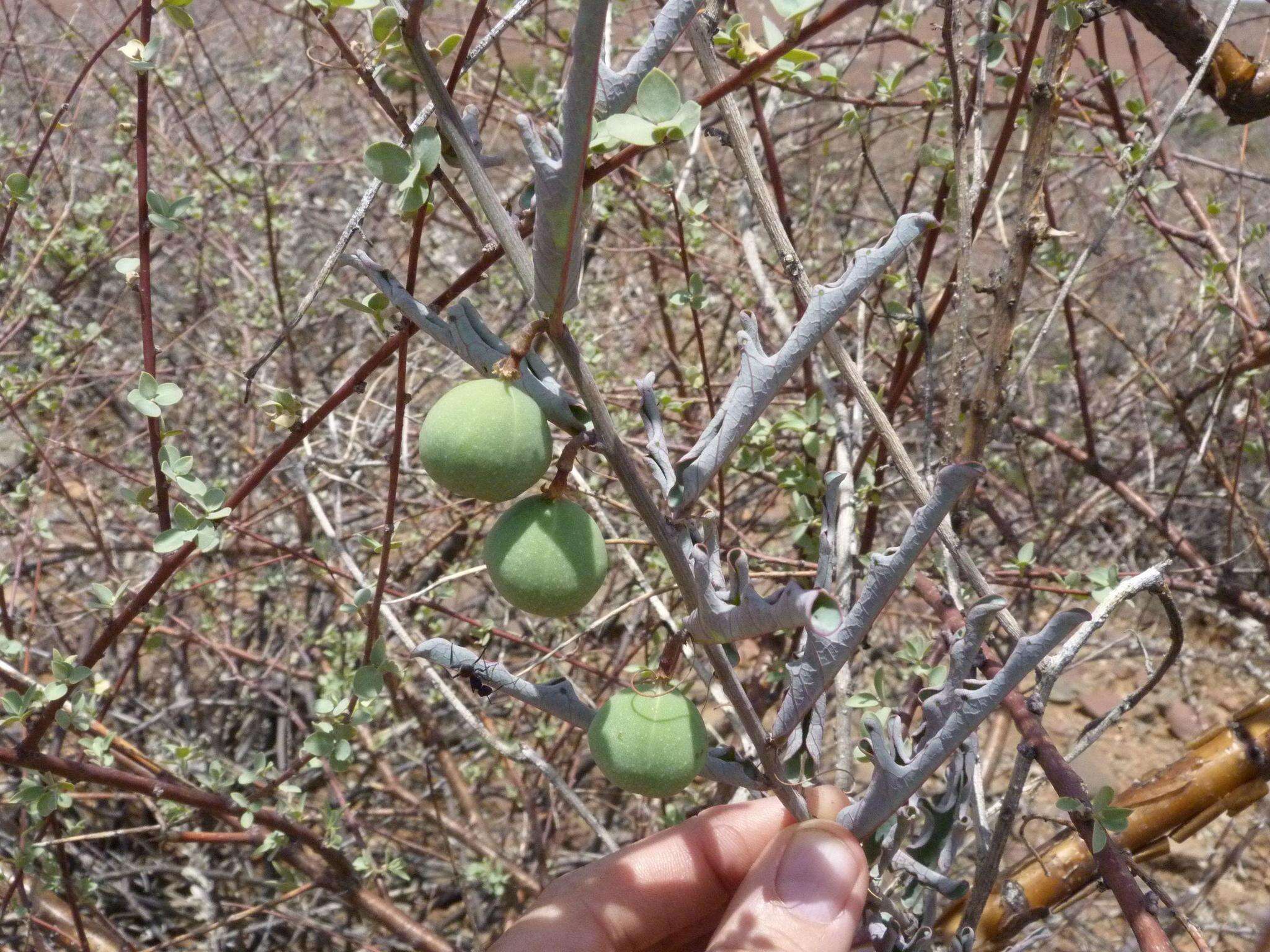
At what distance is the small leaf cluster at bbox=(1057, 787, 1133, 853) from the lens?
1.12m

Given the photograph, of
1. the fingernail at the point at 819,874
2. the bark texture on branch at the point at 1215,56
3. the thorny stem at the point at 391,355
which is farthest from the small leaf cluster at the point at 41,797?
the bark texture on branch at the point at 1215,56

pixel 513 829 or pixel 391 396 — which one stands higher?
pixel 391 396

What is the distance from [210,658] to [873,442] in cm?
249

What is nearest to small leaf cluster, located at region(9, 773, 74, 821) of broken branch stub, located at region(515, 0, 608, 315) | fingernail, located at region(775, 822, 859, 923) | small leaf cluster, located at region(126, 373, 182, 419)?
small leaf cluster, located at region(126, 373, 182, 419)

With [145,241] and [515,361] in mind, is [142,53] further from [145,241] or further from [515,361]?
[515,361]

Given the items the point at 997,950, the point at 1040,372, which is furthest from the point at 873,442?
the point at 1040,372

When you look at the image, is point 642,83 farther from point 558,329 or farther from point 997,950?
point 997,950

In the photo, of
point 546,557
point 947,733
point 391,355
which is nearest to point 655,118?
point 546,557

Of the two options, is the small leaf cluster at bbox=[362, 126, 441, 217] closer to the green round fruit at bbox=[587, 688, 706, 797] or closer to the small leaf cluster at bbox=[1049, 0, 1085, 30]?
the green round fruit at bbox=[587, 688, 706, 797]

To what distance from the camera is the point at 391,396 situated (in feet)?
10.6

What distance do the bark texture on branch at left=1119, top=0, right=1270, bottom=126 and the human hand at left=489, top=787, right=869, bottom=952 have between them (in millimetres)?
1367

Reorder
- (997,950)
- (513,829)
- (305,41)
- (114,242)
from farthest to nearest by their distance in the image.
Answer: (305,41), (114,242), (513,829), (997,950)

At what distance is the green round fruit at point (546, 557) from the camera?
0.86m

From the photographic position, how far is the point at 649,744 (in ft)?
3.15
